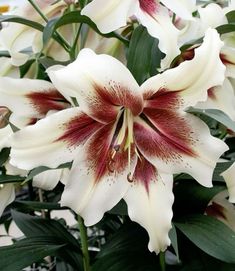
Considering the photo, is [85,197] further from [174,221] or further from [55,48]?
[55,48]

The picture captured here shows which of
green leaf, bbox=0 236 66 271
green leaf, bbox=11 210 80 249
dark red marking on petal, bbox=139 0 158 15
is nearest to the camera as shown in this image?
dark red marking on petal, bbox=139 0 158 15

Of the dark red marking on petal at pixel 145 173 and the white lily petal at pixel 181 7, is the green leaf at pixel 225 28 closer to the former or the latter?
the white lily petal at pixel 181 7

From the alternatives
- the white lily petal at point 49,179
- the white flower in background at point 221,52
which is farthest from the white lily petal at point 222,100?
the white lily petal at point 49,179

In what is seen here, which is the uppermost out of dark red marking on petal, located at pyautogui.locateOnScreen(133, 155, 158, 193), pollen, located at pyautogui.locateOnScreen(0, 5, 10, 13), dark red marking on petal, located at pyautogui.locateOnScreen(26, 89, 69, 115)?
dark red marking on petal, located at pyautogui.locateOnScreen(26, 89, 69, 115)

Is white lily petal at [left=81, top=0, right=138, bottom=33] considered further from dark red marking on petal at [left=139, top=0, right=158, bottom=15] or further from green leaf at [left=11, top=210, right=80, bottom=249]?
green leaf at [left=11, top=210, right=80, bottom=249]

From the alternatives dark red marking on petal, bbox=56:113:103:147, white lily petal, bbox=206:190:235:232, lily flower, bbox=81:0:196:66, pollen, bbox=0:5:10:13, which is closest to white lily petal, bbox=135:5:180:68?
lily flower, bbox=81:0:196:66

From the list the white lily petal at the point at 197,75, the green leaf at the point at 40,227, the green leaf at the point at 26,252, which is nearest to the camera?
the white lily petal at the point at 197,75

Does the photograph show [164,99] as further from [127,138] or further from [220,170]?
[220,170]

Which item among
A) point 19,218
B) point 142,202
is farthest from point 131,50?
point 19,218
